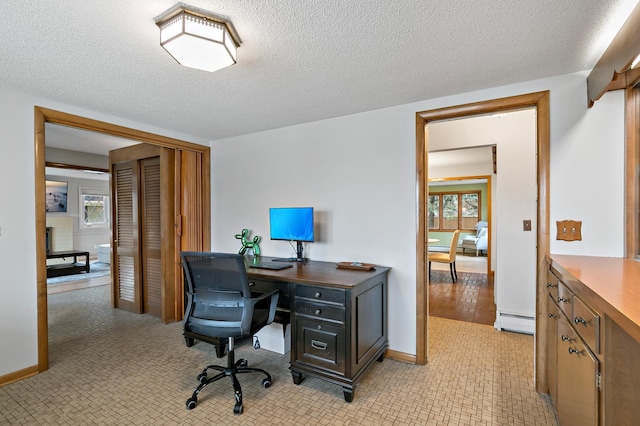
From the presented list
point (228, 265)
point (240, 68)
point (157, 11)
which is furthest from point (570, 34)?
point (228, 265)

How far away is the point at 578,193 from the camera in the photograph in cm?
204

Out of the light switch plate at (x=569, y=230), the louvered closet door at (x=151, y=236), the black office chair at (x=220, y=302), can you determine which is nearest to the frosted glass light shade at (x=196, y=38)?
the black office chair at (x=220, y=302)

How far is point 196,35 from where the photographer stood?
4.75ft

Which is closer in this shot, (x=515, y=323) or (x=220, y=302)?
(x=220, y=302)

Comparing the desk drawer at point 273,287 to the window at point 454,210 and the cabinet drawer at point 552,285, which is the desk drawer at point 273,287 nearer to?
the cabinet drawer at point 552,285

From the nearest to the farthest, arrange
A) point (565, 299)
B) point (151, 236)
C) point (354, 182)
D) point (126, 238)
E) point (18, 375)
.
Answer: point (565, 299)
point (18, 375)
point (354, 182)
point (151, 236)
point (126, 238)

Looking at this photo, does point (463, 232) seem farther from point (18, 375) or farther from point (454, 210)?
point (18, 375)

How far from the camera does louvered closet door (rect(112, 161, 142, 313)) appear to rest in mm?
3879

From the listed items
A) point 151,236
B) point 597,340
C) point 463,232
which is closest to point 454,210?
point 463,232

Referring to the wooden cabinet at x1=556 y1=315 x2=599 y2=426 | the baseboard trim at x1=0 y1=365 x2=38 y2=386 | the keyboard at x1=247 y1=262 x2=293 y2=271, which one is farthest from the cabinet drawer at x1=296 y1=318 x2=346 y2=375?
the baseboard trim at x1=0 y1=365 x2=38 y2=386

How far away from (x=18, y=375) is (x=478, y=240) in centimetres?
908

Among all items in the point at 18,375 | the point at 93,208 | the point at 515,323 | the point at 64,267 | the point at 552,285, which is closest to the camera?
the point at 552,285

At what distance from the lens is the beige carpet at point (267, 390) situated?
1886mm

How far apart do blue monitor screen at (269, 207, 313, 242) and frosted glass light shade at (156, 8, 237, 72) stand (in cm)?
153
